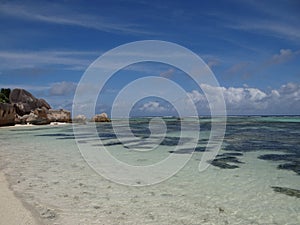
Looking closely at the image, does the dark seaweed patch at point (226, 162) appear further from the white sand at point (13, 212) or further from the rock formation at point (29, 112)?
the rock formation at point (29, 112)

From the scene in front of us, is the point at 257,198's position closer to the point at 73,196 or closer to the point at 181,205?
the point at 181,205

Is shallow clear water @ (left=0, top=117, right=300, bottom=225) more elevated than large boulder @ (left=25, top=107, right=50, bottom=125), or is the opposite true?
large boulder @ (left=25, top=107, right=50, bottom=125)

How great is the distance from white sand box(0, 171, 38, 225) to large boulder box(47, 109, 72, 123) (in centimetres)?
5676

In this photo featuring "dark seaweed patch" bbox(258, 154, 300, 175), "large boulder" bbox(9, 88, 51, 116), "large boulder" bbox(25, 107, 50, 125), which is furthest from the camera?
"large boulder" bbox(9, 88, 51, 116)

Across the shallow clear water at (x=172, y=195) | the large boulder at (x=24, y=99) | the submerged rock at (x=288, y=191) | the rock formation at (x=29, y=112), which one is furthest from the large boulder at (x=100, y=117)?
the submerged rock at (x=288, y=191)

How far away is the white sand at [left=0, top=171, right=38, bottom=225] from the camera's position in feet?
16.4

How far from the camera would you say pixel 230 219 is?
567 centimetres

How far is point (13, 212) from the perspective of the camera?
17.9ft

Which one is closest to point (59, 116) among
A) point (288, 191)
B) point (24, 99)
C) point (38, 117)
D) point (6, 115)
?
point (38, 117)

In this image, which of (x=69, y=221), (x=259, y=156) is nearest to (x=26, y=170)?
(x=69, y=221)

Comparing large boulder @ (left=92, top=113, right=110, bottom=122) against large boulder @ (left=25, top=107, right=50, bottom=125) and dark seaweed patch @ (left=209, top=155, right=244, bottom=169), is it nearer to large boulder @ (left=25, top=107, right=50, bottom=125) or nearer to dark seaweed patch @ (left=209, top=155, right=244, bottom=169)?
large boulder @ (left=25, top=107, right=50, bottom=125)

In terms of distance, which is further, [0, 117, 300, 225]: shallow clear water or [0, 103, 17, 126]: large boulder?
[0, 103, 17, 126]: large boulder

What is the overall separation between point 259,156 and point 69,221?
11.1 m

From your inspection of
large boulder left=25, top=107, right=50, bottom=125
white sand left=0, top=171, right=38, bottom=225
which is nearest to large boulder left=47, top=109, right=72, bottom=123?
large boulder left=25, top=107, right=50, bottom=125
